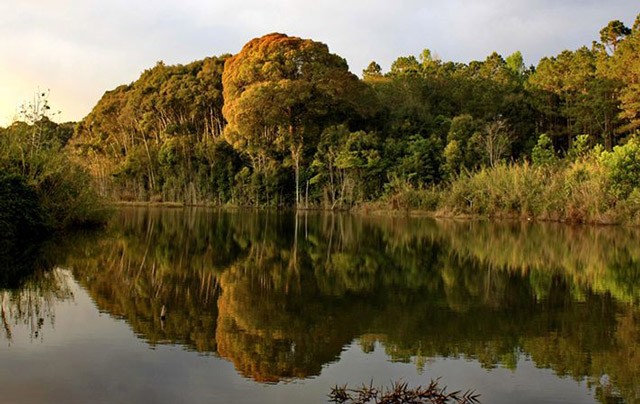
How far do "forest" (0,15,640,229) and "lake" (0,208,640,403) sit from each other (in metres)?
16.5

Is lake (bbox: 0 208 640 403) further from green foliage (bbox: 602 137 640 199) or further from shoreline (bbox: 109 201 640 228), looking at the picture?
shoreline (bbox: 109 201 640 228)

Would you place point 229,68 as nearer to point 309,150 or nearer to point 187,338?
point 309,150

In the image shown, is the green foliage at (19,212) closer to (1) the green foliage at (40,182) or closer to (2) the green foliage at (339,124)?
(1) the green foliage at (40,182)

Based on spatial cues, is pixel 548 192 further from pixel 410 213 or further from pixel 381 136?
pixel 381 136

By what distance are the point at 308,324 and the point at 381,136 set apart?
3837cm

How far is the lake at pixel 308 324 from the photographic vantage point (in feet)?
22.2

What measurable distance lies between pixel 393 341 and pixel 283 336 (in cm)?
150

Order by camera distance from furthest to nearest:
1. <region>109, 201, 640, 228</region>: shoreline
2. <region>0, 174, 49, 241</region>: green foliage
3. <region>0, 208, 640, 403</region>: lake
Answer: <region>109, 201, 640, 228</region>: shoreline → <region>0, 174, 49, 241</region>: green foliage → <region>0, 208, 640, 403</region>: lake

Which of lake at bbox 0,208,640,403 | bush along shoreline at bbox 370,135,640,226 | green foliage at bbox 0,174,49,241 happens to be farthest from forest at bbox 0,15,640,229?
lake at bbox 0,208,640,403

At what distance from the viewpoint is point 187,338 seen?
8516 mm

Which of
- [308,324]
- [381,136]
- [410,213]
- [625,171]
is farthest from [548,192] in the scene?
[308,324]

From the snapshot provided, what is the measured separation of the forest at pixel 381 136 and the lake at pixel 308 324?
54.3 ft

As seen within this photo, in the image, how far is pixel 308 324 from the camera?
927 cm

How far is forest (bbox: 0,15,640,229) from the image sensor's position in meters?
35.2
